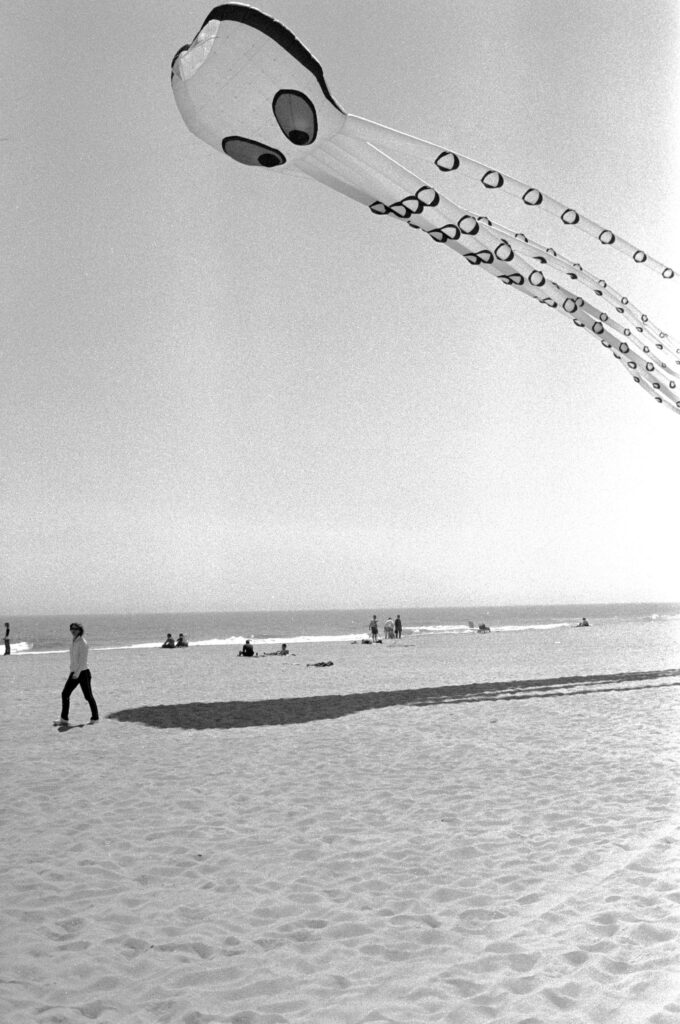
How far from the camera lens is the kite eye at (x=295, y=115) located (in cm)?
742

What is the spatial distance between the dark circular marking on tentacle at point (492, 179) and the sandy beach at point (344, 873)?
6.86m

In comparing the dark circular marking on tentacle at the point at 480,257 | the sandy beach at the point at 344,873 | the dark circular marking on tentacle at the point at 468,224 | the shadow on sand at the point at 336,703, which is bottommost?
the shadow on sand at the point at 336,703

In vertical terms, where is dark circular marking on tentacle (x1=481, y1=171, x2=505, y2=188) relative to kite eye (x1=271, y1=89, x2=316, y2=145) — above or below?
below

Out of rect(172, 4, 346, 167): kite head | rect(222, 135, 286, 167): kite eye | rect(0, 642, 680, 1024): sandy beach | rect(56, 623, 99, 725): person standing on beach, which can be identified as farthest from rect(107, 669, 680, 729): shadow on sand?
rect(172, 4, 346, 167): kite head

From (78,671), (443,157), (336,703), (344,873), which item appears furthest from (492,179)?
(336,703)

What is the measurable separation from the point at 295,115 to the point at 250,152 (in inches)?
31.0

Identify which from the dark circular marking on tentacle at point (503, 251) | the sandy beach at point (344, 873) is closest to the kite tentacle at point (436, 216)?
the dark circular marking on tentacle at point (503, 251)

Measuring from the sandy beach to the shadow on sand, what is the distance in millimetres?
880

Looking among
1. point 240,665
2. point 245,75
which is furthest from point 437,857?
point 240,665

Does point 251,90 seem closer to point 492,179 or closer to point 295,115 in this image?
point 295,115

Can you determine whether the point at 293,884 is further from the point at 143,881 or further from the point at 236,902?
the point at 143,881

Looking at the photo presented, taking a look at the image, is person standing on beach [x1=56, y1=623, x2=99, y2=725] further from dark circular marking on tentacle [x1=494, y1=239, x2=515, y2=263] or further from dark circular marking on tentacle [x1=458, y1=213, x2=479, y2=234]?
dark circular marking on tentacle [x1=494, y1=239, x2=515, y2=263]

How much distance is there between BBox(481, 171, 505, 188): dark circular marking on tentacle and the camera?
8586 millimetres

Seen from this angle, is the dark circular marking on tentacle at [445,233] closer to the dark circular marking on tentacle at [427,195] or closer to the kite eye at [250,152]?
the dark circular marking on tentacle at [427,195]
